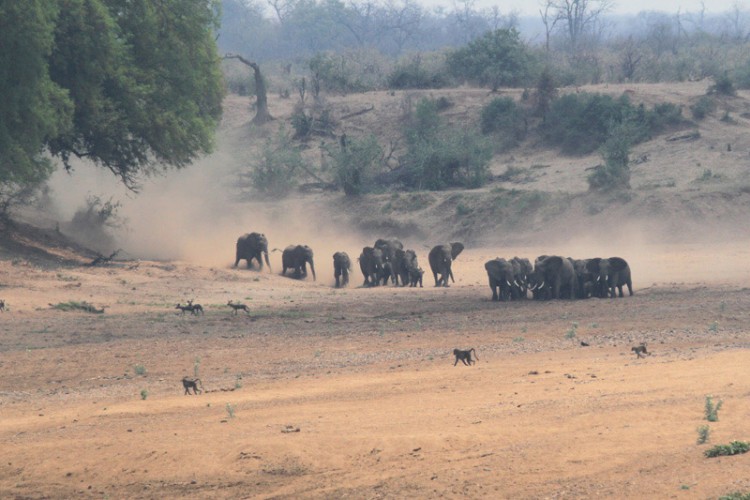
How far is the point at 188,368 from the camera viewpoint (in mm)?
17719

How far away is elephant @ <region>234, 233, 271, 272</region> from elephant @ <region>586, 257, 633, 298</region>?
1247 cm

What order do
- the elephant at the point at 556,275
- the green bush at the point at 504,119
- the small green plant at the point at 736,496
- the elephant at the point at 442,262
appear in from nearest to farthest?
the small green plant at the point at 736,496 < the elephant at the point at 556,275 < the elephant at the point at 442,262 < the green bush at the point at 504,119

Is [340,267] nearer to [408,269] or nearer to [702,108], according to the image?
[408,269]

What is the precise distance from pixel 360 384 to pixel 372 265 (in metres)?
18.8

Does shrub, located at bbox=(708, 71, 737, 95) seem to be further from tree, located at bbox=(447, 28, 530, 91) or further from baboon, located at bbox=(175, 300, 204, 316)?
baboon, located at bbox=(175, 300, 204, 316)

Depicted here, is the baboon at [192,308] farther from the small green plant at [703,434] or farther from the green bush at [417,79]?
the green bush at [417,79]

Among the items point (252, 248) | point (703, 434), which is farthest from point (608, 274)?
point (703, 434)

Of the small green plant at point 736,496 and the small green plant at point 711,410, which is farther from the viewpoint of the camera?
the small green plant at point 711,410

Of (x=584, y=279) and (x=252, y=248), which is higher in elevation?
(x=252, y=248)

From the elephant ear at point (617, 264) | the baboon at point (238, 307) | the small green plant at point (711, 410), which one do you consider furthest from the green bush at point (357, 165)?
the small green plant at point (711, 410)

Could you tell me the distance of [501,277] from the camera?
91.1 feet

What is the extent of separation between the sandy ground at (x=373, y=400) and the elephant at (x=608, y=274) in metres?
1.91

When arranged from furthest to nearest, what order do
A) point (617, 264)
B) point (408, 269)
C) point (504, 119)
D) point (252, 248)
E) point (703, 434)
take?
point (504, 119) → point (252, 248) → point (408, 269) → point (617, 264) → point (703, 434)

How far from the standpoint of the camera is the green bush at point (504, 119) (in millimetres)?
56312
